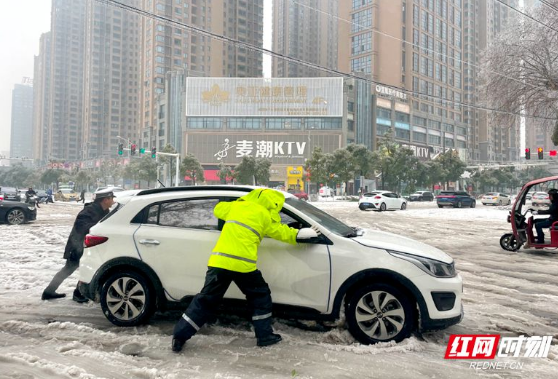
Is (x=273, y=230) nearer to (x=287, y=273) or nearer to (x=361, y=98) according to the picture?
(x=287, y=273)

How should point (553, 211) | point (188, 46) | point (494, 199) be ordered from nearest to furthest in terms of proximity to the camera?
point (553, 211) → point (494, 199) → point (188, 46)

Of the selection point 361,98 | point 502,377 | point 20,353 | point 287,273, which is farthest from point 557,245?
point 361,98

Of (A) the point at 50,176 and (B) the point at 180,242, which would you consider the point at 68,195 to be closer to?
(B) the point at 180,242

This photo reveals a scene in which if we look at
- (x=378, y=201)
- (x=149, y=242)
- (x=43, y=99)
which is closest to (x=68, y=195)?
(x=378, y=201)

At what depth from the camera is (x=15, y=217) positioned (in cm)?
1656

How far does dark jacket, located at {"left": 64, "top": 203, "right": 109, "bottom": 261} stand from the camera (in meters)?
5.74

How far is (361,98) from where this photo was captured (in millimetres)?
92000

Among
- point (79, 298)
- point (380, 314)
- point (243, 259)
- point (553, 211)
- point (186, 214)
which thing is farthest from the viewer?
point (553, 211)

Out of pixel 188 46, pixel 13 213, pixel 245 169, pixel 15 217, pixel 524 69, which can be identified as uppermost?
pixel 188 46

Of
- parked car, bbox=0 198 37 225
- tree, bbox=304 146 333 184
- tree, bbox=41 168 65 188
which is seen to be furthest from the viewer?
tree, bbox=41 168 65 188

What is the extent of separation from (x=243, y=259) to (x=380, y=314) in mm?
1467

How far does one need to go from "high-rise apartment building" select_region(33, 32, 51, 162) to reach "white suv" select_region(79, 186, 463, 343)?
182423 mm

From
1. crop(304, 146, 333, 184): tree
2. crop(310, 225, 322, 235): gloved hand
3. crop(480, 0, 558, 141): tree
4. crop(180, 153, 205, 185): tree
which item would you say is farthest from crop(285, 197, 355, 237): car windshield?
crop(180, 153, 205, 185): tree

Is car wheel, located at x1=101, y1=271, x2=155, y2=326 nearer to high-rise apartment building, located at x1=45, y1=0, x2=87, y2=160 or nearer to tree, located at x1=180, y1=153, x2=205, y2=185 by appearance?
tree, located at x1=180, y1=153, x2=205, y2=185
